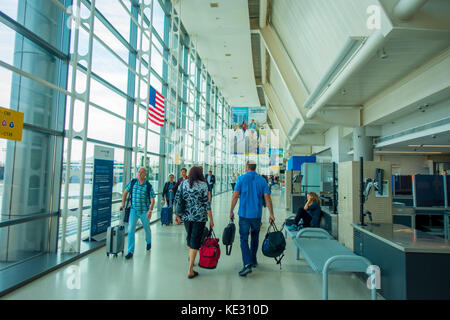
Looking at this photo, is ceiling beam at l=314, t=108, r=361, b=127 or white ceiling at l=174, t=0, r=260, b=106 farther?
ceiling beam at l=314, t=108, r=361, b=127

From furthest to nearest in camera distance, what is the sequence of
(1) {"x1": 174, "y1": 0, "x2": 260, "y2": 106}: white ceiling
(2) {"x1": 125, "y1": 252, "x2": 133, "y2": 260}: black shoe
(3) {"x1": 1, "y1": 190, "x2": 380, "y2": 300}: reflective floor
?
(1) {"x1": 174, "y1": 0, "x2": 260, "y2": 106}: white ceiling → (2) {"x1": 125, "y1": 252, "x2": 133, "y2": 260}: black shoe → (3) {"x1": 1, "y1": 190, "x2": 380, "y2": 300}: reflective floor

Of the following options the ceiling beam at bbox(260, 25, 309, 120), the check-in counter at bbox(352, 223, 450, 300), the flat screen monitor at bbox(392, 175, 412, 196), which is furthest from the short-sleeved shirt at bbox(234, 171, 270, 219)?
the ceiling beam at bbox(260, 25, 309, 120)

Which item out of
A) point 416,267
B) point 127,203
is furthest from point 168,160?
point 416,267

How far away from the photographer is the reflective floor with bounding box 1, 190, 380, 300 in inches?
125

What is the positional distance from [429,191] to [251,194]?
4630 millimetres

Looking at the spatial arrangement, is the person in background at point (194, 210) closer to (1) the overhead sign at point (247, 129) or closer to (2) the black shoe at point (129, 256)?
(2) the black shoe at point (129, 256)

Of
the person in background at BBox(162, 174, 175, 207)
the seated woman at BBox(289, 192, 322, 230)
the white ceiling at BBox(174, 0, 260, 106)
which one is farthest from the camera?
the white ceiling at BBox(174, 0, 260, 106)

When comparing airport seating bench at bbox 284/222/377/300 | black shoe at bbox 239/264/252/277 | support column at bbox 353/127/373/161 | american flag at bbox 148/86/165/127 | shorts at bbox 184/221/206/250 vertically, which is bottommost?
black shoe at bbox 239/264/252/277

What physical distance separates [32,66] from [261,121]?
47.5 feet

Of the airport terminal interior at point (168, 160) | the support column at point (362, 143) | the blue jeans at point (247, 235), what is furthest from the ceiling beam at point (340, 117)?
the blue jeans at point (247, 235)

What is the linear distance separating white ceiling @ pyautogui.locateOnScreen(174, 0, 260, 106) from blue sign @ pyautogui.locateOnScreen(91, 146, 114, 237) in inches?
277

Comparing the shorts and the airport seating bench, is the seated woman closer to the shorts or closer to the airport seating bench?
the airport seating bench

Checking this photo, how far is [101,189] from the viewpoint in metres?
5.70
